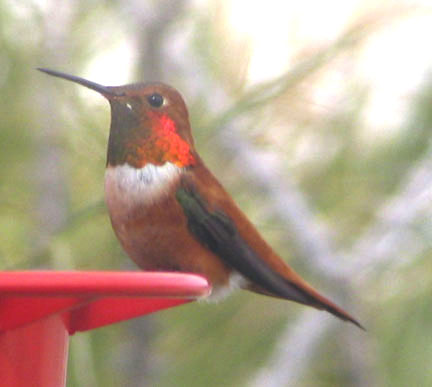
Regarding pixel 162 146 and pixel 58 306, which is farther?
pixel 162 146

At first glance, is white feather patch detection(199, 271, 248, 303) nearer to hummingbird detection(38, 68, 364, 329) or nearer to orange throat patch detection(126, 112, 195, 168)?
hummingbird detection(38, 68, 364, 329)

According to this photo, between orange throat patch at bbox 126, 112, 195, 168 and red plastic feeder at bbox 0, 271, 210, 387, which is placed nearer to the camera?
red plastic feeder at bbox 0, 271, 210, 387

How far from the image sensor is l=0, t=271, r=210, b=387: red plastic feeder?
0.87 meters

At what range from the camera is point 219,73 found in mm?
2438

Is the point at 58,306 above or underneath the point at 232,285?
above

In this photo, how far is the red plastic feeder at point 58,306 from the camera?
87 centimetres

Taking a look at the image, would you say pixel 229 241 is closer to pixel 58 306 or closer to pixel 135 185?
pixel 135 185

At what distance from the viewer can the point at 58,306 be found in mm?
1039

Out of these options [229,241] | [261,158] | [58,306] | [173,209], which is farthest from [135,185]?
[261,158]

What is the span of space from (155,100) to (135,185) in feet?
0.53

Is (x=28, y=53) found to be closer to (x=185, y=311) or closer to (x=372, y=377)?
(x=185, y=311)

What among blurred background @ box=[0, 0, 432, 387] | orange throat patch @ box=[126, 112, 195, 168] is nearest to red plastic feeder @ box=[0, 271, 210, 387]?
orange throat patch @ box=[126, 112, 195, 168]

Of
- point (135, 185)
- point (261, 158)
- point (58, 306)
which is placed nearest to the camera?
point (58, 306)

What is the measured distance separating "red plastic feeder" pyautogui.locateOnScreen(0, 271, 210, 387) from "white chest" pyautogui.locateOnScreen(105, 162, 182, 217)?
27cm
